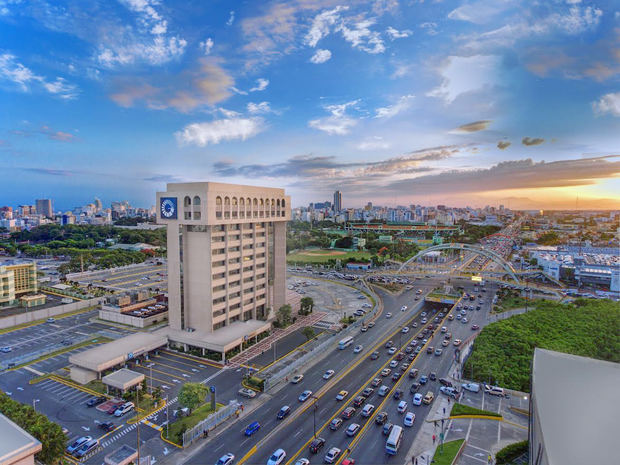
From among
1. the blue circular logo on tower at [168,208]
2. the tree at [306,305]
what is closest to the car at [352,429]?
the tree at [306,305]

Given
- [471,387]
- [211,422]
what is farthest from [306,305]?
[211,422]

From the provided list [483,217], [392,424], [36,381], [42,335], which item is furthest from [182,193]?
[483,217]

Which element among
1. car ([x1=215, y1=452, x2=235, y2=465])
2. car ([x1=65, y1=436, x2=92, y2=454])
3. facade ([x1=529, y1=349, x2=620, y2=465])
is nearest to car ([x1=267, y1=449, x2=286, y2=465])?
car ([x1=215, y1=452, x2=235, y2=465])

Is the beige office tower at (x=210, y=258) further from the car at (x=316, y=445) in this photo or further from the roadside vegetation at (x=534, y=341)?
the roadside vegetation at (x=534, y=341)

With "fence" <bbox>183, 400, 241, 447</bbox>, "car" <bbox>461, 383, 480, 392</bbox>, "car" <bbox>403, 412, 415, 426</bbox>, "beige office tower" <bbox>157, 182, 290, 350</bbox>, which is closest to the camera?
"fence" <bbox>183, 400, 241, 447</bbox>

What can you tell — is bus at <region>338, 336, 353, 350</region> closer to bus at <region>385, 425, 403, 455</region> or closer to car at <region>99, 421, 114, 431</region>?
bus at <region>385, 425, 403, 455</region>

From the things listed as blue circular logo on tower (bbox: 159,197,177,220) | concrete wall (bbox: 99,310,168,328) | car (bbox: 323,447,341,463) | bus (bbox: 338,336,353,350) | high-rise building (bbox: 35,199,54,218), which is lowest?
car (bbox: 323,447,341,463)
